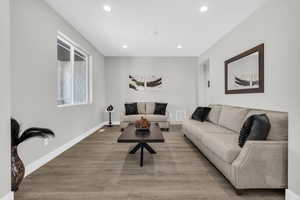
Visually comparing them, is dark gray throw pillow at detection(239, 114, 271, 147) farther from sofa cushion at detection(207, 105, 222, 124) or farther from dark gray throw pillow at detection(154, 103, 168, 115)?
dark gray throw pillow at detection(154, 103, 168, 115)

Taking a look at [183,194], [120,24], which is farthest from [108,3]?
[183,194]

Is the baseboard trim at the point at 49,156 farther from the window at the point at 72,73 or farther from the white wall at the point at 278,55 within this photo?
the white wall at the point at 278,55

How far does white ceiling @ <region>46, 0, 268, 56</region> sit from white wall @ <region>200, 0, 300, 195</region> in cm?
30

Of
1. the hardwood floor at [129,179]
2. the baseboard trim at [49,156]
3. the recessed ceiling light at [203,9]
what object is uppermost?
the recessed ceiling light at [203,9]

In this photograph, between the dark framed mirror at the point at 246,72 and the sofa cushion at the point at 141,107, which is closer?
the dark framed mirror at the point at 246,72

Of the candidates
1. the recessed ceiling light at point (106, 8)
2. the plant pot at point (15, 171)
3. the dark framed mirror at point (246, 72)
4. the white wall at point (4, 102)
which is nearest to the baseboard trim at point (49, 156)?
the plant pot at point (15, 171)

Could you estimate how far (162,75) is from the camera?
20.1 ft

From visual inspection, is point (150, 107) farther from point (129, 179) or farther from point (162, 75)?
point (129, 179)

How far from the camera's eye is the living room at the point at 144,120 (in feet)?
5.88

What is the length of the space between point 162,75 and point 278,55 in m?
4.11

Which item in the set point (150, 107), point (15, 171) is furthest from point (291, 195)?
point (150, 107)

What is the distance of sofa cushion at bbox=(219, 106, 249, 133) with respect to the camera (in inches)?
109

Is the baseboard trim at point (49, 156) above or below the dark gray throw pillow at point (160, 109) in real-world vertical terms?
below

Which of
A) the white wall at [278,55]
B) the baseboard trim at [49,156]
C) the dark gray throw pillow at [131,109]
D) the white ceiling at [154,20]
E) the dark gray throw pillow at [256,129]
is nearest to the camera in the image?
the white wall at [278,55]
